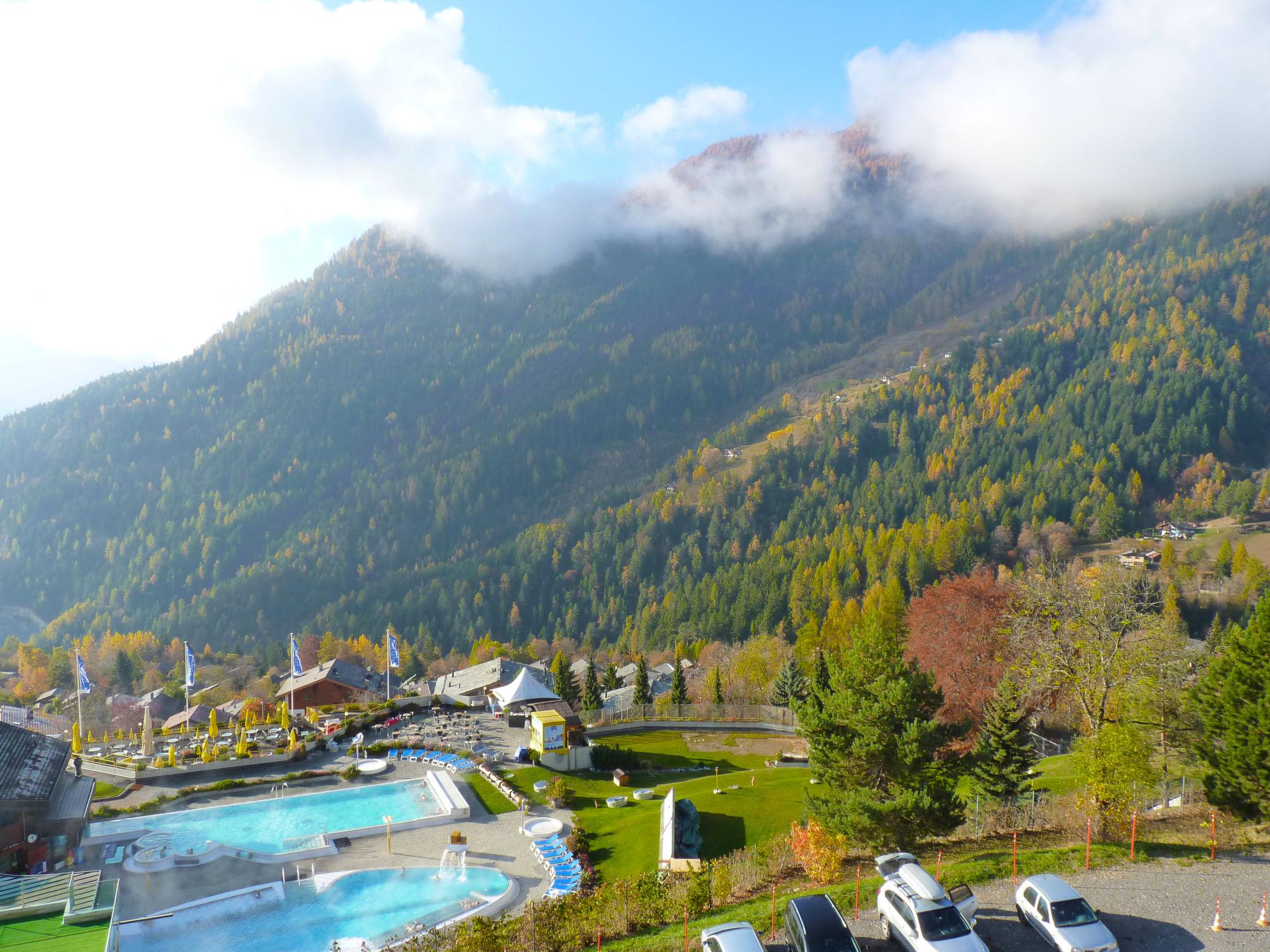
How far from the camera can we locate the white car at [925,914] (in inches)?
591

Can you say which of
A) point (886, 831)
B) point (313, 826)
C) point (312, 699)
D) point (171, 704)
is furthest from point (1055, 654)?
point (171, 704)

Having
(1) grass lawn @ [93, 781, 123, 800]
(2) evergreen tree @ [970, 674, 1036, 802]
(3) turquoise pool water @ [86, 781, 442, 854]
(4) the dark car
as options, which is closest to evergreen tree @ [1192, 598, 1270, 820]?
(2) evergreen tree @ [970, 674, 1036, 802]

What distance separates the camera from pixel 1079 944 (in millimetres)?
14742

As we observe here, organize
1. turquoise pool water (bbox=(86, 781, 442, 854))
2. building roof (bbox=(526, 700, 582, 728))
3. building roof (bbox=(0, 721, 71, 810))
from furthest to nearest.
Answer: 1. building roof (bbox=(526, 700, 582, 728))
2. turquoise pool water (bbox=(86, 781, 442, 854))
3. building roof (bbox=(0, 721, 71, 810))

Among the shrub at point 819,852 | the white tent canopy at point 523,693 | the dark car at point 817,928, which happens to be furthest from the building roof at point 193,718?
the dark car at point 817,928

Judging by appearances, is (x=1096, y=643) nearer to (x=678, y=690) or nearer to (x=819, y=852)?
(x=819, y=852)

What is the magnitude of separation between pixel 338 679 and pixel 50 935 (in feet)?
195

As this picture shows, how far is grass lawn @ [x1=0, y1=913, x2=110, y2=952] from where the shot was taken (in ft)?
58.2

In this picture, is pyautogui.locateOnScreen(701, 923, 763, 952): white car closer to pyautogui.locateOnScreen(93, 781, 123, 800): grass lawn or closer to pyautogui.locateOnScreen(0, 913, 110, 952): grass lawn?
pyautogui.locateOnScreen(0, 913, 110, 952): grass lawn

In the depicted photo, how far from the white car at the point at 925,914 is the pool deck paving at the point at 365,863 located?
13325 mm

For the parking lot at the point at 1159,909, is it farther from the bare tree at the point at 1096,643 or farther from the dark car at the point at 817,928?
the bare tree at the point at 1096,643

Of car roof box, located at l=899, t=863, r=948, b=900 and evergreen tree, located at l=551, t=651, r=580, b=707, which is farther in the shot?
evergreen tree, located at l=551, t=651, r=580, b=707

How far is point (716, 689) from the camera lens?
6238cm

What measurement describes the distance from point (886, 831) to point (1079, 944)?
7186 millimetres
